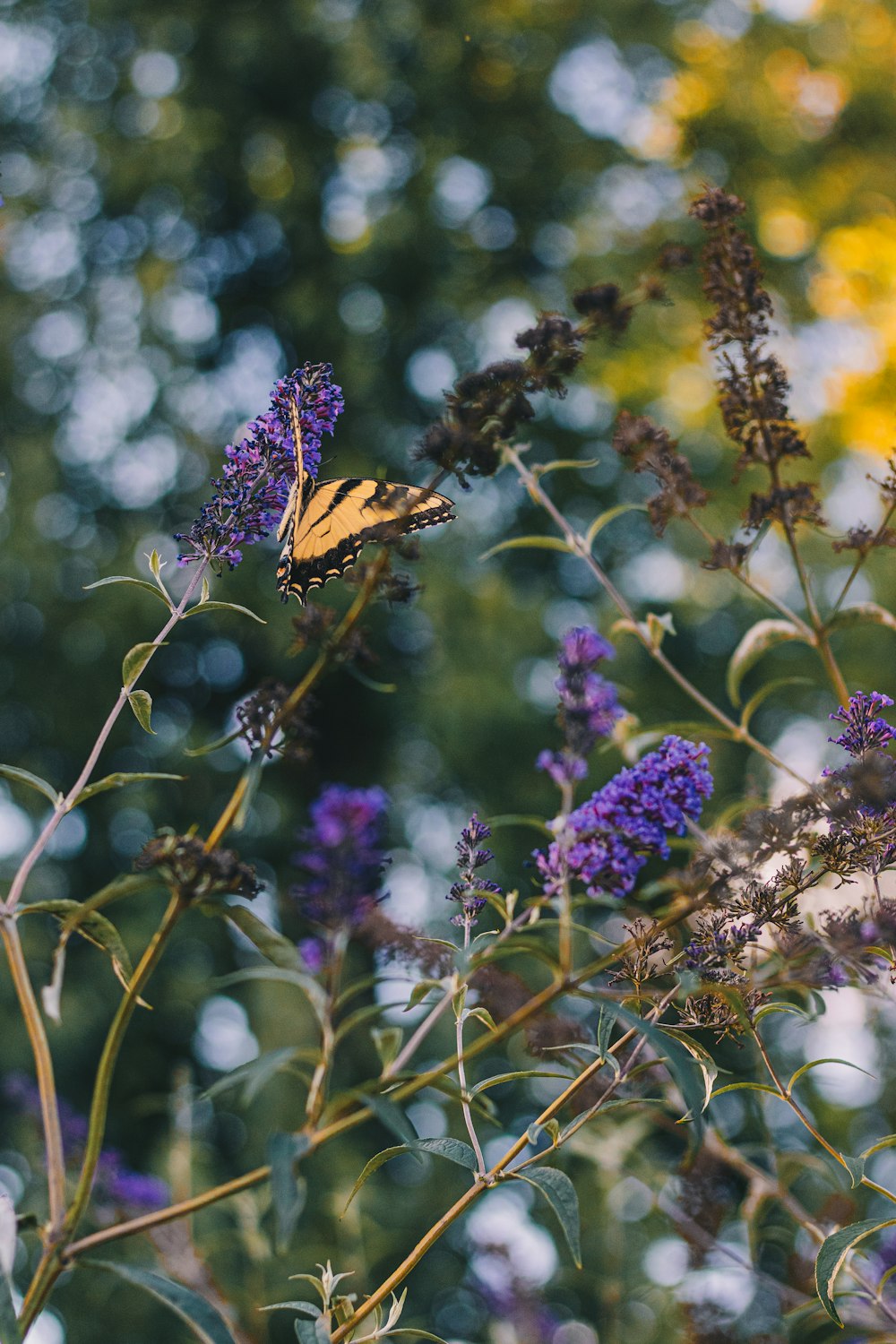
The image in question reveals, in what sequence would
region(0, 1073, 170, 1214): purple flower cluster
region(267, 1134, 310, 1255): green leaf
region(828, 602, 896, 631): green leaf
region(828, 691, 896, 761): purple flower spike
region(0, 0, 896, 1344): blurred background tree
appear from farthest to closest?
1. region(0, 0, 896, 1344): blurred background tree
2. region(0, 1073, 170, 1214): purple flower cluster
3. region(828, 602, 896, 631): green leaf
4. region(828, 691, 896, 761): purple flower spike
5. region(267, 1134, 310, 1255): green leaf

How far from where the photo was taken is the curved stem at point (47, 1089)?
28.2 inches

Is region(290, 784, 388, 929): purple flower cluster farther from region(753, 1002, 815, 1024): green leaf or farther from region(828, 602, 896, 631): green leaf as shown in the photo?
region(828, 602, 896, 631): green leaf

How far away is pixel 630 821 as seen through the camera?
2.90ft

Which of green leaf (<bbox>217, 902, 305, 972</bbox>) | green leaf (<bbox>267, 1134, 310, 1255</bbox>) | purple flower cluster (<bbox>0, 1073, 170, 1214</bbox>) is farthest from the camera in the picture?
purple flower cluster (<bbox>0, 1073, 170, 1214</bbox>)

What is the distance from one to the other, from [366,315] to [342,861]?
607 centimetres

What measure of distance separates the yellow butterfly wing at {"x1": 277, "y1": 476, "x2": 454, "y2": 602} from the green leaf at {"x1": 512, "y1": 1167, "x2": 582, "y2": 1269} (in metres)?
0.70

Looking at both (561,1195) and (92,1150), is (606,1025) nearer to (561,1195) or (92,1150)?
(561,1195)

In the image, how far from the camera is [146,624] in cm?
598

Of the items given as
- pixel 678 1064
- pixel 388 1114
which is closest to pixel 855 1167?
pixel 678 1064

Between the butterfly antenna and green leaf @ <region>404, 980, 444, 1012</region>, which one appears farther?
the butterfly antenna

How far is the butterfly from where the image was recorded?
1331 millimetres

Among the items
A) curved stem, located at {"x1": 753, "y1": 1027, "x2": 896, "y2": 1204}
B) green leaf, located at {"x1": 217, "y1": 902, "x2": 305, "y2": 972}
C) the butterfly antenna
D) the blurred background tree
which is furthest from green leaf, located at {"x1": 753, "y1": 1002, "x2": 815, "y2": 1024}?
the blurred background tree

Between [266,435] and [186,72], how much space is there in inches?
269

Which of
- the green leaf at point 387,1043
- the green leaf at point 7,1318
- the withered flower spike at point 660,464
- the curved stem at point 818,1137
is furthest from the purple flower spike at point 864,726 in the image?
the green leaf at point 7,1318
